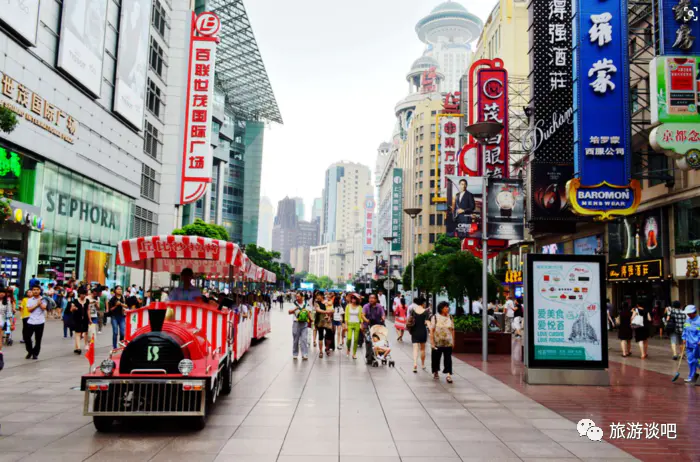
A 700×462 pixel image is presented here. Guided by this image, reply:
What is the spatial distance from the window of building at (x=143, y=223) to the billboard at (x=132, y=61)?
7.36m

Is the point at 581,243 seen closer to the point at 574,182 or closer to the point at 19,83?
the point at 574,182

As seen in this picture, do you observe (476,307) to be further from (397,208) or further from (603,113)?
(397,208)

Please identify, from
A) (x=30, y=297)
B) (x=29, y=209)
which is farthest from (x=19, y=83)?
(x=30, y=297)

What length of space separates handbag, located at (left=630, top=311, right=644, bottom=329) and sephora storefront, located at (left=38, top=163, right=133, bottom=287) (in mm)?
27850

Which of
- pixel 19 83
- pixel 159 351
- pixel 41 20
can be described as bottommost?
pixel 159 351

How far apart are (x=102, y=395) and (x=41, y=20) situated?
26.4 m

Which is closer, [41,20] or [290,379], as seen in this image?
[290,379]

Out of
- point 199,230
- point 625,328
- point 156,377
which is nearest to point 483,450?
point 156,377

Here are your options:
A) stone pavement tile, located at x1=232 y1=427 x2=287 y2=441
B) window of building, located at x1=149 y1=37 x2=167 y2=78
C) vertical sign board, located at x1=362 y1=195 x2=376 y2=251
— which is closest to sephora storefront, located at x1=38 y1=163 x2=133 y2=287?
window of building, located at x1=149 y1=37 x2=167 y2=78

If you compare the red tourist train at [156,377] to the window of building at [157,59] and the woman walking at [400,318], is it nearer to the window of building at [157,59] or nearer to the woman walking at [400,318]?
the woman walking at [400,318]

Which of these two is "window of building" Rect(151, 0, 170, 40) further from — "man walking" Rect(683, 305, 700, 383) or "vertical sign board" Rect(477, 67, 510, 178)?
"man walking" Rect(683, 305, 700, 383)

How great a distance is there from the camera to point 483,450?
6.79 m

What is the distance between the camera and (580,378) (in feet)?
40.1

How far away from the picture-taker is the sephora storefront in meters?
30.6
